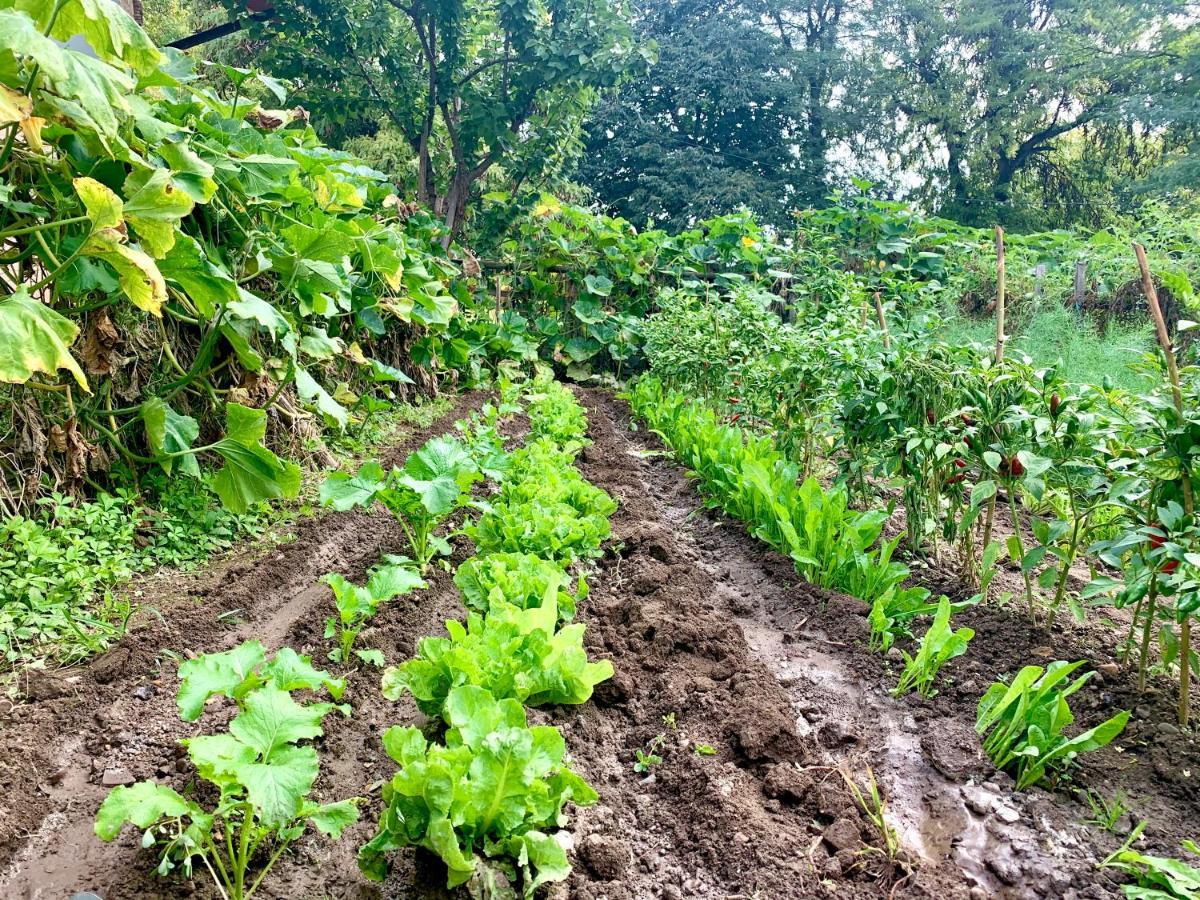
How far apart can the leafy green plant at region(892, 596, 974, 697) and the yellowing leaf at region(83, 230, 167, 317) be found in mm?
2569

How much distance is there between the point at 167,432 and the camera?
300cm

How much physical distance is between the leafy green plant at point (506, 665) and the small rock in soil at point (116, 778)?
1.96 feet

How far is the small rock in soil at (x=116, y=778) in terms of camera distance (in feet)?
5.62

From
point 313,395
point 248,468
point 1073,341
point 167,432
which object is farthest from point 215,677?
point 1073,341

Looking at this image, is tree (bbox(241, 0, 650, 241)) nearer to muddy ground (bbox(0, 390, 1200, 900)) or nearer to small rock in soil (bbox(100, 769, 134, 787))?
muddy ground (bbox(0, 390, 1200, 900))

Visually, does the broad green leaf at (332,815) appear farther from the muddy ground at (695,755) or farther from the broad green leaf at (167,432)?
the broad green leaf at (167,432)

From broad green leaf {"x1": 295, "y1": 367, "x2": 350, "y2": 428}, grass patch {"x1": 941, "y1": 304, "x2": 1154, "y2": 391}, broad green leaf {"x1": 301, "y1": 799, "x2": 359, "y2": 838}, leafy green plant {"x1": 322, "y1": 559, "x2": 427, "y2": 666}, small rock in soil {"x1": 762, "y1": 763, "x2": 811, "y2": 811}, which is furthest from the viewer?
grass patch {"x1": 941, "y1": 304, "x2": 1154, "y2": 391}

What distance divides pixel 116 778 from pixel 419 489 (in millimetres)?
1301

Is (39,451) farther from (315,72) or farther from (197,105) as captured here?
(315,72)

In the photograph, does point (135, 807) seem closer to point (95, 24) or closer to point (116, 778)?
point (116, 778)

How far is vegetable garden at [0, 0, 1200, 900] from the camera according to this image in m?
1.56

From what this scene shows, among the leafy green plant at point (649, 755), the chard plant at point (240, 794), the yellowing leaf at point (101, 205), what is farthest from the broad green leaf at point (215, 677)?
the yellowing leaf at point (101, 205)

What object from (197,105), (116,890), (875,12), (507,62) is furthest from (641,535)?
(875,12)

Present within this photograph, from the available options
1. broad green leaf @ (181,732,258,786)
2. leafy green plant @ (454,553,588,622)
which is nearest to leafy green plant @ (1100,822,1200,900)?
leafy green plant @ (454,553,588,622)
